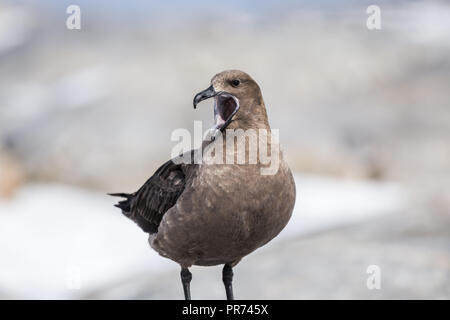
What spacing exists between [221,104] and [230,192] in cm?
51

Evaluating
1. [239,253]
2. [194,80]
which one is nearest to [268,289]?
[239,253]

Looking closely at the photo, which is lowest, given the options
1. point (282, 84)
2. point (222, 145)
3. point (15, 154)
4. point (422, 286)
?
point (422, 286)

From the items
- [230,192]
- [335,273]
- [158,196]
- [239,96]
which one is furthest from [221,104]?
[335,273]

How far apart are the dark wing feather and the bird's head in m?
0.44

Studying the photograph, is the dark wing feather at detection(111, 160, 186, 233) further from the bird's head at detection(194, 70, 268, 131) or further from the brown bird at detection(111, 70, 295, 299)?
the bird's head at detection(194, 70, 268, 131)

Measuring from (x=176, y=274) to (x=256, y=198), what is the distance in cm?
261

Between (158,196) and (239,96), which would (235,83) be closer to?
(239,96)

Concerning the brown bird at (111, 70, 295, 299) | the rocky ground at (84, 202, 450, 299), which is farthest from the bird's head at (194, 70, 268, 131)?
the rocky ground at (84, 202, 450, 299)

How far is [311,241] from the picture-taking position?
621cm

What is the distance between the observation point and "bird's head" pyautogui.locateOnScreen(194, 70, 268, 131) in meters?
3.48

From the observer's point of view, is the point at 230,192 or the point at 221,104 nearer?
the point at 230,192

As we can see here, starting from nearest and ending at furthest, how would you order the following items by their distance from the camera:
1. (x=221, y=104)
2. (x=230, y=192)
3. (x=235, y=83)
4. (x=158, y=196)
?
1. (x=230, y=192)
2. (x=235, y=83)
3. (x=221, y=104)
4. (x=158, y=196)

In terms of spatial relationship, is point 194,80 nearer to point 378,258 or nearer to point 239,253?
point 378,258

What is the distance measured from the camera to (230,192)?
3.36 m
